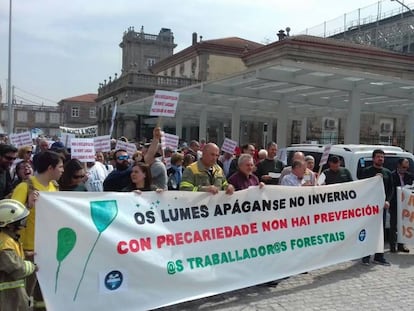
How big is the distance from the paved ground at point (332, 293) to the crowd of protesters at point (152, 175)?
685 mm

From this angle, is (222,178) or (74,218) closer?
(74,218)

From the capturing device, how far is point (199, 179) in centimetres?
579

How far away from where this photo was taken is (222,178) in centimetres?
595

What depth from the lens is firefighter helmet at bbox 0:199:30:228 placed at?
11.9 ft

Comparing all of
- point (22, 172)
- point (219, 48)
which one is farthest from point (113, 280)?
point (219, 48)

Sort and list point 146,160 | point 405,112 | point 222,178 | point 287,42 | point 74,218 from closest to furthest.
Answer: point 74,218 < point 222,178 < point 146,160 < point 405,112 < point 287,42

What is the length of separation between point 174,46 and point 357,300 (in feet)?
267

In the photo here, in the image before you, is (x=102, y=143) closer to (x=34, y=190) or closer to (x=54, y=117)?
(x=34, y=190)

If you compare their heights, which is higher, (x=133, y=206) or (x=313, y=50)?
(x=313, y=50)

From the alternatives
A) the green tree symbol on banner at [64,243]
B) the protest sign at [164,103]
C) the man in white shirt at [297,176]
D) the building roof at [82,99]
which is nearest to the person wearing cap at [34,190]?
the green tree symbol on banner at [64,243]

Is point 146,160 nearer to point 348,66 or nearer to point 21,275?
point 21,275

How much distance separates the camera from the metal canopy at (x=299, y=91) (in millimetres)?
16188

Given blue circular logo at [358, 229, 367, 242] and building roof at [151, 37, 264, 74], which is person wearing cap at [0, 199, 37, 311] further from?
building roof at [151, 37, 264, 74]

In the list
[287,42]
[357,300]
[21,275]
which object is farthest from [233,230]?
[287,42]
